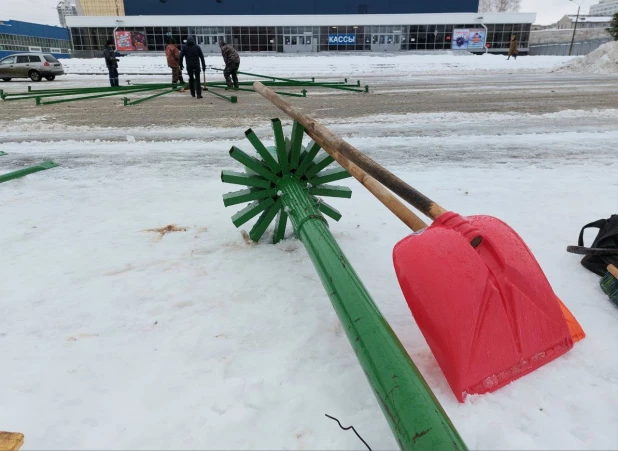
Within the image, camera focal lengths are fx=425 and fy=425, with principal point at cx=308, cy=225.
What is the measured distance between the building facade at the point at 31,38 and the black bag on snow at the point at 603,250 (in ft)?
187

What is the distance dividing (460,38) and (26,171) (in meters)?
53.0

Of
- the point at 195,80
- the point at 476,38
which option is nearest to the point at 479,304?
the point at 195,80

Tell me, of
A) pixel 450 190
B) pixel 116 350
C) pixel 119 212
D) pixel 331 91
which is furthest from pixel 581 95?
pixel 116 350

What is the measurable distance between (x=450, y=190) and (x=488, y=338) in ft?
10.0

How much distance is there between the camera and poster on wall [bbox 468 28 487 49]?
48562mm

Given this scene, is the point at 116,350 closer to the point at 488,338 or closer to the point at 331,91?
the point at 488,338

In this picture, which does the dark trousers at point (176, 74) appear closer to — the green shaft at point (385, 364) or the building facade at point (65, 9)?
the green shaft at point (385, 364)

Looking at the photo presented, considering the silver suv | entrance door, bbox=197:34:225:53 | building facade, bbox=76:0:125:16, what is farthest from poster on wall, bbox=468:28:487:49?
building facade, bbox=76:0:125:16

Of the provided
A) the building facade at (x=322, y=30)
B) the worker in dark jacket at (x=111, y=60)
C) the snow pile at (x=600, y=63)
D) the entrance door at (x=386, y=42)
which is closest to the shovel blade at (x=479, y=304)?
the worker in dark jacket at (x=111, y=60)

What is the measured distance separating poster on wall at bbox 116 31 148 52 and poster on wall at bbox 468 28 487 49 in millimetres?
37385

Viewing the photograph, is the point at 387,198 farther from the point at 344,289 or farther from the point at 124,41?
the point at 124,41

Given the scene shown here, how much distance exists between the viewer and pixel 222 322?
2367 mm

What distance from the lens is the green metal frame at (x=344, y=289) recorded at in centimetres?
137

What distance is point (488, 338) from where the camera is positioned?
5.60 ft
